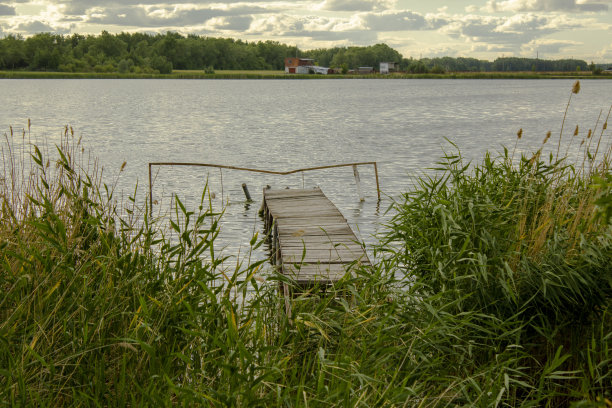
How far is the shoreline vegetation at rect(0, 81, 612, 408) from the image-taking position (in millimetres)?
4035

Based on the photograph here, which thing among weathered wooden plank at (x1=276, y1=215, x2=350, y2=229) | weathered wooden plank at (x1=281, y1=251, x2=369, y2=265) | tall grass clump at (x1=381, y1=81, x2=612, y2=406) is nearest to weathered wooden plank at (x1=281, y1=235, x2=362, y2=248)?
weathered wooden plank at (x1=281, y1=251, x2=369, y2=265)

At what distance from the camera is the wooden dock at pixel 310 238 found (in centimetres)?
777

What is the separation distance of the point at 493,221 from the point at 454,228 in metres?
0.49

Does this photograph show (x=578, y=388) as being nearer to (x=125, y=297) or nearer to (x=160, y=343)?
(x=160, y=343)

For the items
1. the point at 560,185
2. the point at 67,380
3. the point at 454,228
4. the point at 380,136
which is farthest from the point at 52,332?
the point at 380,136

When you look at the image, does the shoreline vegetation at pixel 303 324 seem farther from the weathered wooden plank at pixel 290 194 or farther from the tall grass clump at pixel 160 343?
the weathered wooden plank at pixel 290 194

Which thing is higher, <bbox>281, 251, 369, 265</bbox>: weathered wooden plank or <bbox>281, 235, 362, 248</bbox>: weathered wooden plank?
<bbox>281, 251, 369, 265</bbox>: weathered wooden plank

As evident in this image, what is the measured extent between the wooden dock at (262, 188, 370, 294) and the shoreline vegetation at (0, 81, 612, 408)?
1122 millimetres

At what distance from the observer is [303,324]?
194 inches

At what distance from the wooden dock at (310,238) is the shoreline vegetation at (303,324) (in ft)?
3.68

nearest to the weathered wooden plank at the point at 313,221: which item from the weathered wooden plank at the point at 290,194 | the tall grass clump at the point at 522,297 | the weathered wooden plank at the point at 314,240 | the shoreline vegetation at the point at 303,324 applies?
the weathered wooden plank at the point at 314,240

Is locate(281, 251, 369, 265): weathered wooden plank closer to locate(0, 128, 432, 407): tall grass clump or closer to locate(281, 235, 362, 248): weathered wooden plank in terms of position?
locate(281, 235, 362, 248): weathered wooden plank

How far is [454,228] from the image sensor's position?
6250mm

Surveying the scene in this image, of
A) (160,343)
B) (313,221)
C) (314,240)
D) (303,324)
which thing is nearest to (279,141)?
(313,221)
